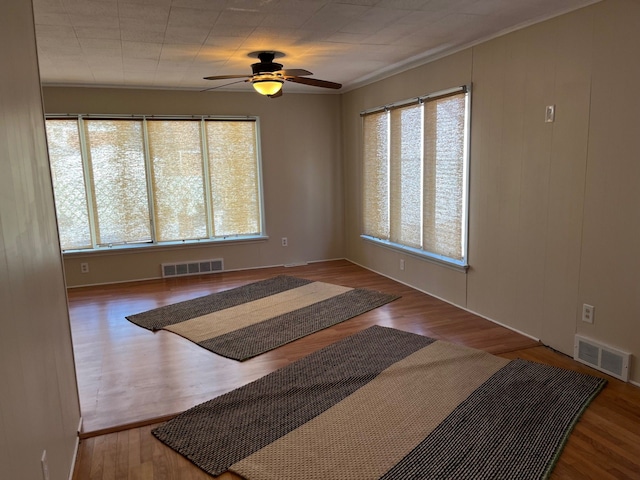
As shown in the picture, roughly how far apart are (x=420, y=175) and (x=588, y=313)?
2.28 meters

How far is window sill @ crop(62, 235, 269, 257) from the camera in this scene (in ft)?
18.5

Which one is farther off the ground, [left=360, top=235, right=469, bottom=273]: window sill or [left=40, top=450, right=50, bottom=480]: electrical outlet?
[left=360, top=235, right=469, bottom=273]: window sill

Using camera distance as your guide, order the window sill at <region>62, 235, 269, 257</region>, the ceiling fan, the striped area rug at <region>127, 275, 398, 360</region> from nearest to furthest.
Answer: the striped area rug at <region>127, 275, 398, 360</region>, the ceiling fan, the window sill at <region>62, 235, 269, 257</region>

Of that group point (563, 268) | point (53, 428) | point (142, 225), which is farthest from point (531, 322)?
point (142, 225)

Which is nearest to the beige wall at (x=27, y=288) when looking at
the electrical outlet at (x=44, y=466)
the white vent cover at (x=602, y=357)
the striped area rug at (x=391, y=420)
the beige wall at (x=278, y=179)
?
the electrical outlet at (x=44, y=466)

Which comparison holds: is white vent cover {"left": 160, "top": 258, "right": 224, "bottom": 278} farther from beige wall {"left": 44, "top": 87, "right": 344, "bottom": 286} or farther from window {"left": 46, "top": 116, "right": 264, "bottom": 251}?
window {"left": 46, "top": 116, "right": 264, "bottom": 251}

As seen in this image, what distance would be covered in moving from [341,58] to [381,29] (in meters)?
1.03

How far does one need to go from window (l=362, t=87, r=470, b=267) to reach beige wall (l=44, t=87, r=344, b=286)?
30.8 inches

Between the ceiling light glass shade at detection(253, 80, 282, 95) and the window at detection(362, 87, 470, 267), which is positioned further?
the window at detection(362, 87, 470, 267)

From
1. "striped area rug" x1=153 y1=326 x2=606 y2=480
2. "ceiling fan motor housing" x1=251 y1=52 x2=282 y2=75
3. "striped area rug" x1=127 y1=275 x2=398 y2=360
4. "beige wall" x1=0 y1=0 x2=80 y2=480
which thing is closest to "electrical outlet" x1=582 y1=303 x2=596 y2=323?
"striped area rug" x1=153 y1=326 x2=606 y2=480

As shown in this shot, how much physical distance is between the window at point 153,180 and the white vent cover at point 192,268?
327 millimetres

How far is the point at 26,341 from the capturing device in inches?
62.7

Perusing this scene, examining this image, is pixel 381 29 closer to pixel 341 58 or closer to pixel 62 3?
pixel 341 58

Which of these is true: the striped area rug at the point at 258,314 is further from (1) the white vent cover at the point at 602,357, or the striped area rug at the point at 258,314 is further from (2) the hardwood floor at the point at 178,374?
(1) the white vent cover at the point at 602,357
